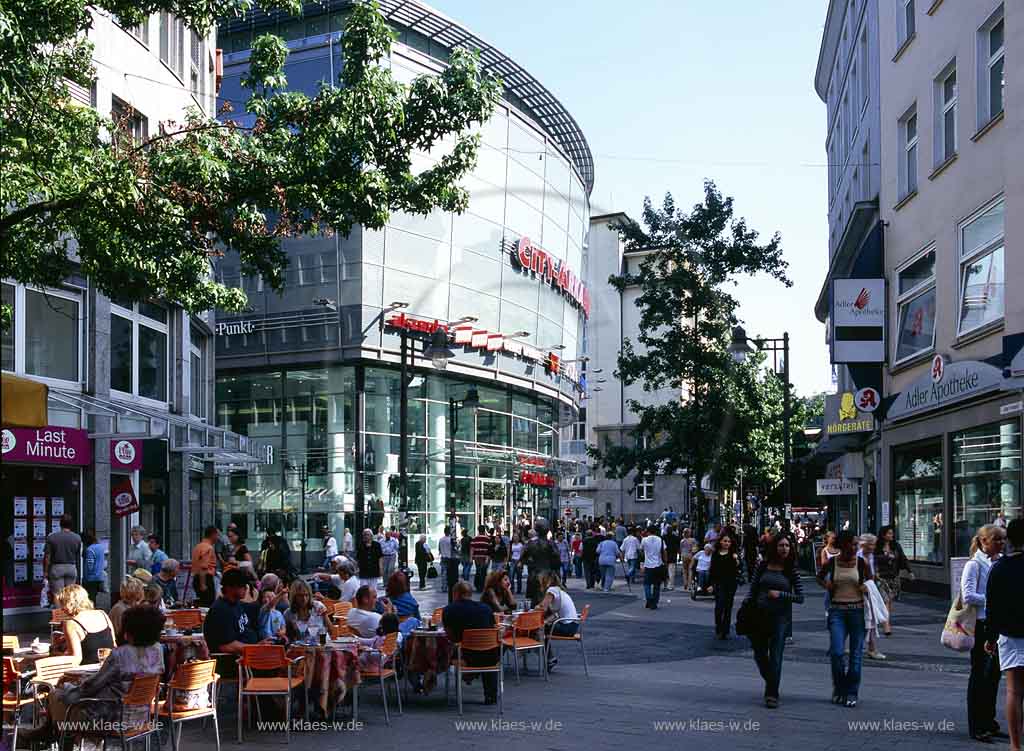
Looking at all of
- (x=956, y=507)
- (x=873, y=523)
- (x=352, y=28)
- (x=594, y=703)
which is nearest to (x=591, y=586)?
(x=873, y=523)

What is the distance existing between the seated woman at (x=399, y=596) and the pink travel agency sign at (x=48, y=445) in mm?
8490

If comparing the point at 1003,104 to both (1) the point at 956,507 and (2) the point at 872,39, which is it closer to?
(1) the point at 956,507

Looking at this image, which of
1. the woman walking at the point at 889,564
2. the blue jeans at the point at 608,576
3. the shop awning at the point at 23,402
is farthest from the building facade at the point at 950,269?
the shop awning at the point at 23,402

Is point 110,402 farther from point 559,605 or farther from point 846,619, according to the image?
point 846,619

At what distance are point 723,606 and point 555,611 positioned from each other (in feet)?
15.1

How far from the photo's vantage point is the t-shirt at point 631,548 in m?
34.0

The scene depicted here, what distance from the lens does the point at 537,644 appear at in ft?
45.6

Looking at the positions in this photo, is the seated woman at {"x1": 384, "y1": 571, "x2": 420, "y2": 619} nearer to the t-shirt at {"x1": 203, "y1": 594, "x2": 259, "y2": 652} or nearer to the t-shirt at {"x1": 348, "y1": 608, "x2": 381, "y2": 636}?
the t-shirt at {"x1": 348, "y1": 608, "x2": 381, "y2": 636}

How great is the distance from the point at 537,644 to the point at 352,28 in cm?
725

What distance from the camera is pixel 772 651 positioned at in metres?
11.7

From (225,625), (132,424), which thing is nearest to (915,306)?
(132,424)

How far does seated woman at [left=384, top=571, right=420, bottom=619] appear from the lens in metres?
13.6

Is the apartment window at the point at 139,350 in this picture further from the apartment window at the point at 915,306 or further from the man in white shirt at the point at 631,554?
the apartment window at the point at 915,306

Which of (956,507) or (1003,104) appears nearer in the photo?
(1003,104)
